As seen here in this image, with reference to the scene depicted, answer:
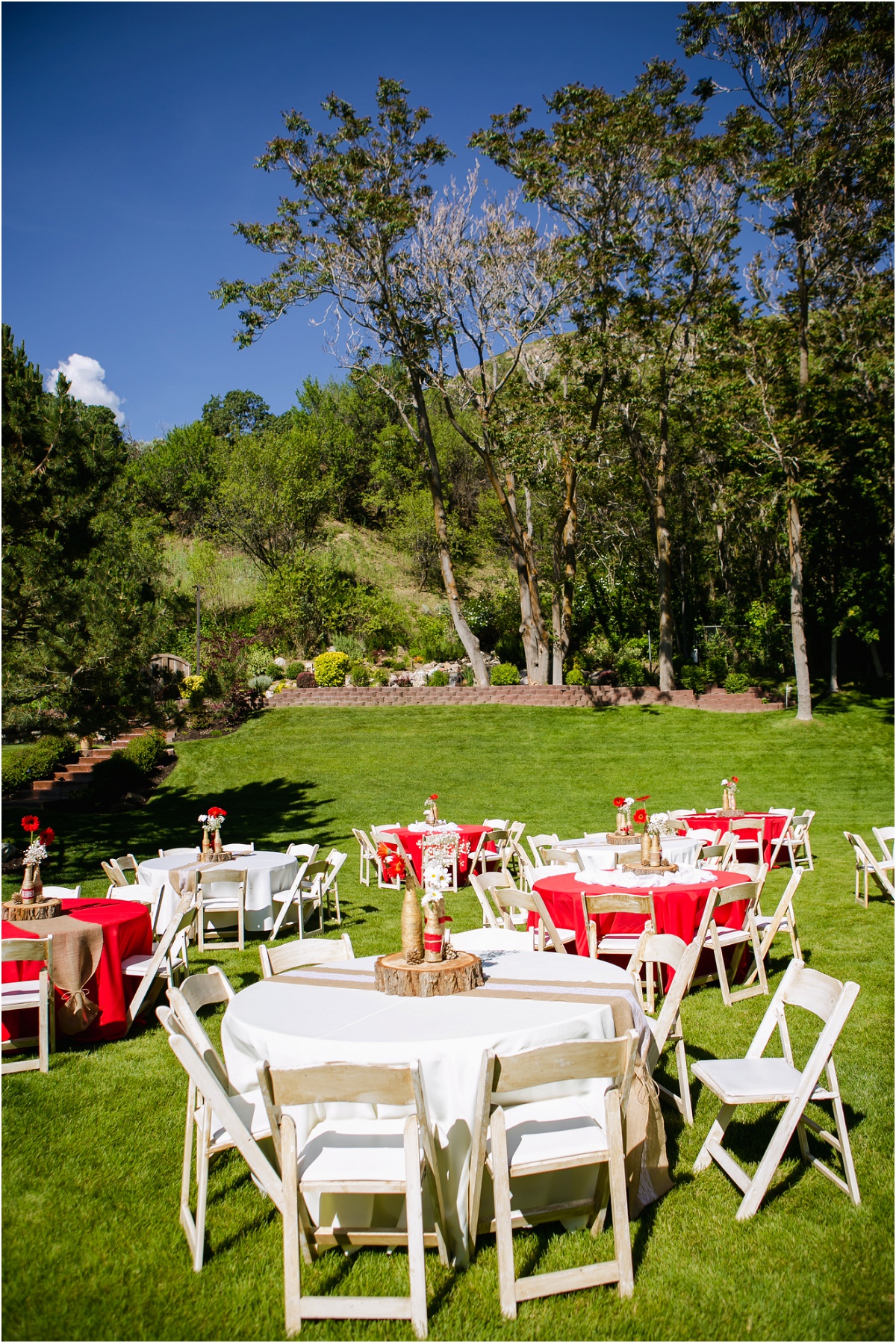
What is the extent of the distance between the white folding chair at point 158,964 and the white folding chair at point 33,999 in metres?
0.53

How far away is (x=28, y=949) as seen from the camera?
5.25 m

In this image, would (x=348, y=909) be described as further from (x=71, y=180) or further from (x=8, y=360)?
(x=8, y=360)

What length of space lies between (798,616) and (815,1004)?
2104 cm

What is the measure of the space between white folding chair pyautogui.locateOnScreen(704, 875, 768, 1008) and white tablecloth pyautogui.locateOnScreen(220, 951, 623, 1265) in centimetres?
237

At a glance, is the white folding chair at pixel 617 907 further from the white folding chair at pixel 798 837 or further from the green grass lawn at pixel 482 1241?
the white folding chair at pixel 798 837

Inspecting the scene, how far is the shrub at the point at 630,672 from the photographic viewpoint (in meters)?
27.6

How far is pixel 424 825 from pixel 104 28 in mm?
8883

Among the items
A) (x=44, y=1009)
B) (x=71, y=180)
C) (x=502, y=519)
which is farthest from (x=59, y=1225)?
(x=502, y=519)

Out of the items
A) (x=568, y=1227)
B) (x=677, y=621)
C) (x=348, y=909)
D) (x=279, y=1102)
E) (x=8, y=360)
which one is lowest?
(x=348, y=909)

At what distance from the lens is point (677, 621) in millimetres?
32500

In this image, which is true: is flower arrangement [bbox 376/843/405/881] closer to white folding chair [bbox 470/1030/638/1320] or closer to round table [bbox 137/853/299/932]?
white folding chair [bbox 470/1030/638/1320]

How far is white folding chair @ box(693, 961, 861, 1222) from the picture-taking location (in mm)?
3320

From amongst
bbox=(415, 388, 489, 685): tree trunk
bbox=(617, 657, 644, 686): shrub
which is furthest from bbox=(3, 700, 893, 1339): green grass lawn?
bbox=(617, 657, 644, 686): shrub

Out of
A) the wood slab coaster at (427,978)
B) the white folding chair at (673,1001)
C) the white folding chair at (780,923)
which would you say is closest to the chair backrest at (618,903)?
the white folding chair at (780,923)
